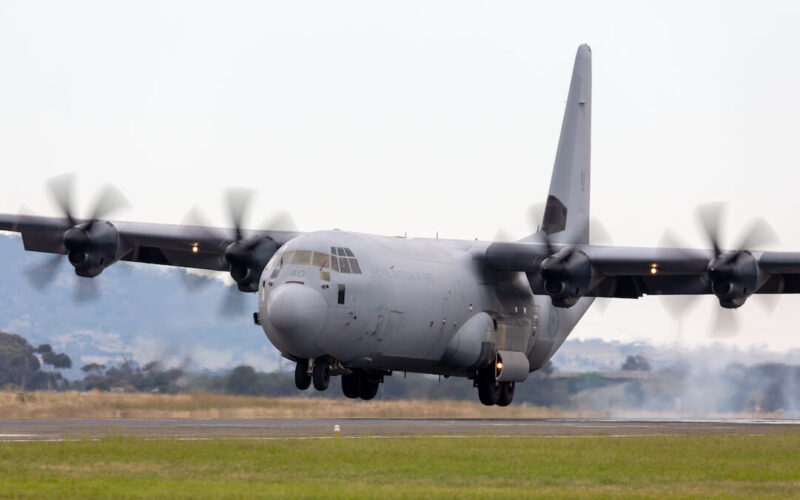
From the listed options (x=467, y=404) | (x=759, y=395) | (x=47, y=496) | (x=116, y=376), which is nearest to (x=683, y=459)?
(x=47, y=496)

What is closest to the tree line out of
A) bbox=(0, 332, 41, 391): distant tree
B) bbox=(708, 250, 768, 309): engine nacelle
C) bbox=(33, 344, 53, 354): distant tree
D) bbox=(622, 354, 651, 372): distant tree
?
bbox=(622, 354, 651, 372): distant tree

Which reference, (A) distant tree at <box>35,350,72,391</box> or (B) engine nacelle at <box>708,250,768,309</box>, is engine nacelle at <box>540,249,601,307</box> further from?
(A) distant tree at <box>35,350,72,391</box>

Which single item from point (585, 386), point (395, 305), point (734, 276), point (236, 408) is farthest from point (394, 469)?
point (585, 386)

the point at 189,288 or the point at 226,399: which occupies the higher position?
the point at 189,288

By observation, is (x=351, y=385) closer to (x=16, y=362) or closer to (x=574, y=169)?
(x=574, y=169)

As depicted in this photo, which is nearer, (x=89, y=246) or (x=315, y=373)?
(x=315, y=373)

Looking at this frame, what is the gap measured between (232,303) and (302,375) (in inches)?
171

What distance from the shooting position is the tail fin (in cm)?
3616

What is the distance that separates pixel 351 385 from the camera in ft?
103

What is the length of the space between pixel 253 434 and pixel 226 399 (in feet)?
41.4

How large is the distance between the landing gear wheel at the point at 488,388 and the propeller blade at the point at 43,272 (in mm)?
10582

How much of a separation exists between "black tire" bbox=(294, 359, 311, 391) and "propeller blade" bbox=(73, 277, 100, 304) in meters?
6.29

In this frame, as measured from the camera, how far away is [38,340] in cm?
7112

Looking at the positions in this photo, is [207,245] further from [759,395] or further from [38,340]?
[38,340]
